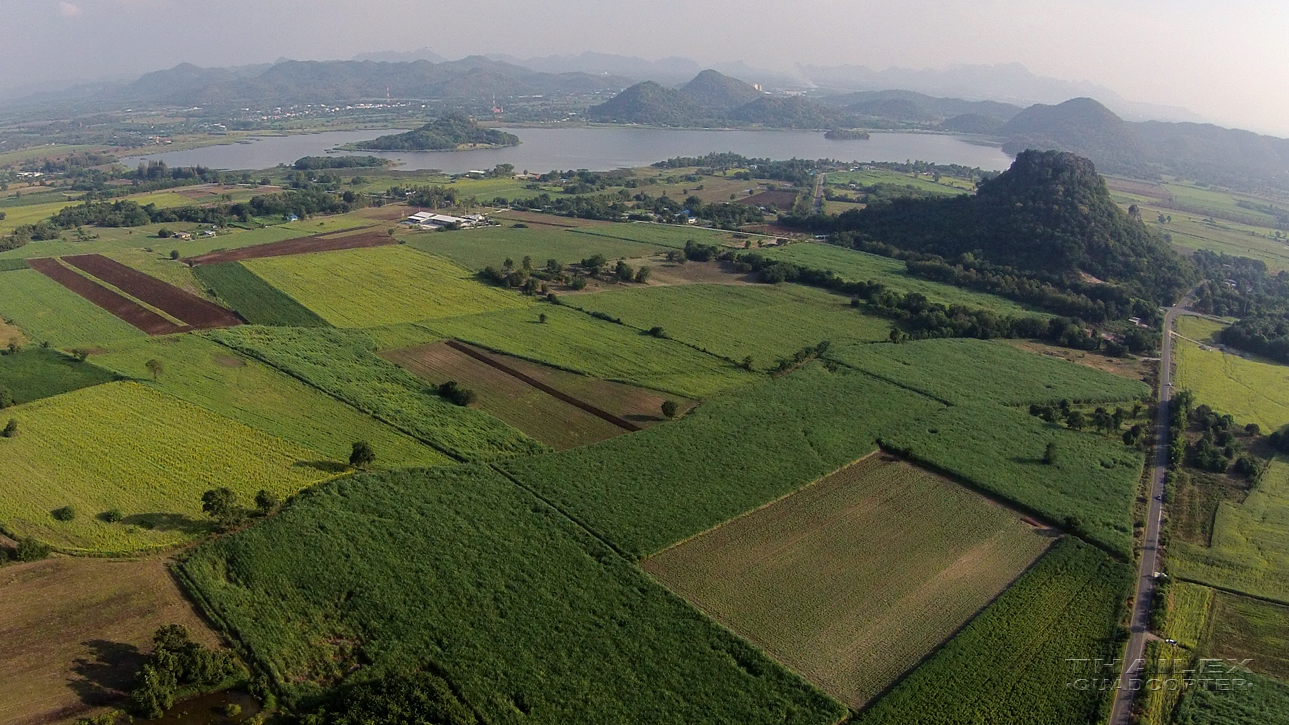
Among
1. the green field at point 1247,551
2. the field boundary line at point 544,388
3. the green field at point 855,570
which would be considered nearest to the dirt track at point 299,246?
the field boundary line at point 544,388

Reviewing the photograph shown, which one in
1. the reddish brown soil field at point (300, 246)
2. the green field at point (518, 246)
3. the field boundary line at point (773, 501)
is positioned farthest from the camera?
the green field at point (518, 246)

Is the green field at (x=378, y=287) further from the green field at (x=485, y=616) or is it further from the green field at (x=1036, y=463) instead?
the green field at (x=1036, y=463)

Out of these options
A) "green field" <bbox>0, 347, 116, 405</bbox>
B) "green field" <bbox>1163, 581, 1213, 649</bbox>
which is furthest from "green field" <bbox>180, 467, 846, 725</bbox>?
"green field" <bbox>0, 347, 116, 405</bbox>

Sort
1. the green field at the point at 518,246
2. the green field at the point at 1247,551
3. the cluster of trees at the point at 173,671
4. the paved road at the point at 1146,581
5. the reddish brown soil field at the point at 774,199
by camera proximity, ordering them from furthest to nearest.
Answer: the reddish brown soil field at the point at 774,199, the green field at the point at 518,246, the green field at the point at 1247,551, the paved road at the point at 1146,581, the cluster of trees at the point at 173,671

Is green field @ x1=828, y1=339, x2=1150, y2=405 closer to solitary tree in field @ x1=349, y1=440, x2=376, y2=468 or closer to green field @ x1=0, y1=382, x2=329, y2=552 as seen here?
solitary tree in field @ x1=349, y1=440, x2=376, y2=468

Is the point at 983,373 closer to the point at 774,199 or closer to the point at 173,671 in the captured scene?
the point at 173,671

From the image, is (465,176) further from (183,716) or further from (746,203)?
(183,716)

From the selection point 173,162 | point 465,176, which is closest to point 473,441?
point 465,176
